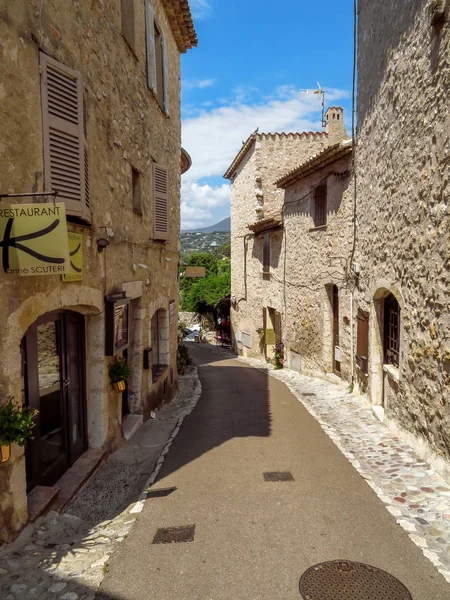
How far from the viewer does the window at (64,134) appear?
459 centimetres

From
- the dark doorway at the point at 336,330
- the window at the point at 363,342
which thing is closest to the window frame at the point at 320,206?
the dark doorway at the point at 336,330

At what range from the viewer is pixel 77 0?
5.33m

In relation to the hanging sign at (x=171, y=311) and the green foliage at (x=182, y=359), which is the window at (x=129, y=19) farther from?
the green foliage at (x=182, y=359)

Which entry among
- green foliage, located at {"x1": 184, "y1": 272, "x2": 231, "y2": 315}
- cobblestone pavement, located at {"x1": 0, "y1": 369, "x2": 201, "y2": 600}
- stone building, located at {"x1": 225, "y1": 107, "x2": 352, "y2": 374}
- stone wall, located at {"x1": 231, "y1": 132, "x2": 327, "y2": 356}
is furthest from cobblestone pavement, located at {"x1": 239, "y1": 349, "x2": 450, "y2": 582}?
green foliage, located at {"x1": 184, "y1": 272, "x2": 231, "y2": 315}

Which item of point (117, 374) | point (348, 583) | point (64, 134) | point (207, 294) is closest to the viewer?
point (348, 583)

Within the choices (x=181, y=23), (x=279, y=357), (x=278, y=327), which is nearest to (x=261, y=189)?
(x=278, y=327)

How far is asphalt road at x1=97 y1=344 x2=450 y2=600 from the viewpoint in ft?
11.7

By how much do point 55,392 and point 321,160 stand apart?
9.72 metres

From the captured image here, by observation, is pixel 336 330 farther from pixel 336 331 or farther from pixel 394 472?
pixel 394 472

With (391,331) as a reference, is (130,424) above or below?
below

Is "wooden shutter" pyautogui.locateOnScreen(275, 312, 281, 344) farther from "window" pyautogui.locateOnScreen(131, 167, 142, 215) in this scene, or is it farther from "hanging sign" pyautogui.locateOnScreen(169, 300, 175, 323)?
"window" pyautogui.locateOnScreen(131, 167, 142, 215)

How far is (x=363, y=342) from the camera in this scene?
9.52 meters

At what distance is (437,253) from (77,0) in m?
5.19

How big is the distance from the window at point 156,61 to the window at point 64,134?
152 inches
